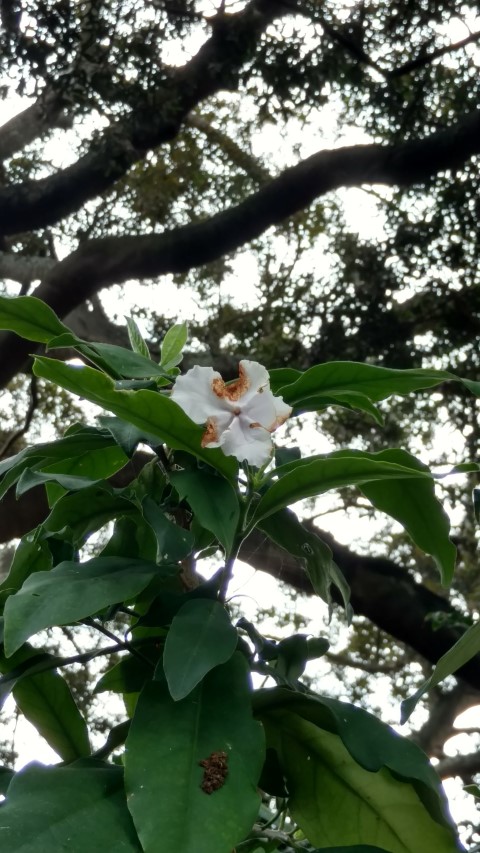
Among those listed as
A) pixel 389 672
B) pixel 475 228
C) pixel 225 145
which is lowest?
pixel 389 672

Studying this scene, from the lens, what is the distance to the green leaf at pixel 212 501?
50 cm

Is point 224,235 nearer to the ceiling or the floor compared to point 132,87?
nearer to the floor

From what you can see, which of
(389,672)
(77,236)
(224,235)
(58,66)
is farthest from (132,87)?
(389,672)

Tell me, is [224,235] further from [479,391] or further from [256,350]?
[479,391]

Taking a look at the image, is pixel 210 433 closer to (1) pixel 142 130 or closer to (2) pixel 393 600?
(2) pixel 393 600

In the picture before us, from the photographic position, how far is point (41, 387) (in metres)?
3.83

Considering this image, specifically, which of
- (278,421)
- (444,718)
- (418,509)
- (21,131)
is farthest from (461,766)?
(21,131)

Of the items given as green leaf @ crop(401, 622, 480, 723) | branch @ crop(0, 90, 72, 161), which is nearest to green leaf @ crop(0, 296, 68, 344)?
green leaf @ crop(401, 622, 480, 723)

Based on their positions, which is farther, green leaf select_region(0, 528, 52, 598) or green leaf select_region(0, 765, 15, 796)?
green leaf select_region(0, 528, 52, 598)

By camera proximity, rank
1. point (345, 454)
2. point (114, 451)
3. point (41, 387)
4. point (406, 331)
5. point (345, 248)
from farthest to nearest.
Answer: point (41, 387), point (345, 248), point (406, 331), point (114, 451), point (345, 454)

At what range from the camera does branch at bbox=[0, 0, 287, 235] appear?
9.21ft

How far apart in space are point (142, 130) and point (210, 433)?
2547mm

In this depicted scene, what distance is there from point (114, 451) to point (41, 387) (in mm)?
3281

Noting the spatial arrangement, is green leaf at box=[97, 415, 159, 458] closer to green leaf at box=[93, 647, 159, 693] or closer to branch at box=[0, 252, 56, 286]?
green leaf at box=[93, 647, 159, 693]
